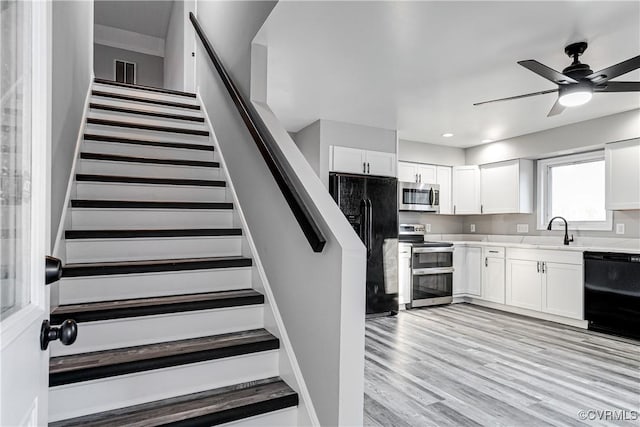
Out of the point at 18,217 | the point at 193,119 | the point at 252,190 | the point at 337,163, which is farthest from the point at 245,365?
the point at 337,163

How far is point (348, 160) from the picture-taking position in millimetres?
→ 4785

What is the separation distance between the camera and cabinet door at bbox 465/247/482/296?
5.42 metres

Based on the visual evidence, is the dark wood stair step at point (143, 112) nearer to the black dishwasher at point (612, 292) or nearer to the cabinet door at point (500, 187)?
the cabinet door at point (500, 187)

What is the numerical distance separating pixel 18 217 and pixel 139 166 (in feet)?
7.83

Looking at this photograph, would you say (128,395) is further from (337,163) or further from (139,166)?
(337,163)

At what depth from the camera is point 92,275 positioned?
1.95 m

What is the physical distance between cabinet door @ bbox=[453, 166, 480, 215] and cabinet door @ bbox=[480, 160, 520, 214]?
0.25 feet

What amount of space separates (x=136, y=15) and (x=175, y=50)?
1.33 metres

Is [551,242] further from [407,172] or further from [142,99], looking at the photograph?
[142,99]

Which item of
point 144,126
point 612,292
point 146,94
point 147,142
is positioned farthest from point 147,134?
point 612,292

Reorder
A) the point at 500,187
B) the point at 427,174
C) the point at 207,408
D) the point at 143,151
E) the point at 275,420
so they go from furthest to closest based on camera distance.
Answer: the point at 427,174, the point at 500,187, the point at 143,151, the point at 275,420, the point at 207,408

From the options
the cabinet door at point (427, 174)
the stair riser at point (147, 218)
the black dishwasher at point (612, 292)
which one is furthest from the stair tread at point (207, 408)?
the cabinet door at point (427, 174)

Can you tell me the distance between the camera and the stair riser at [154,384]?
1.49 m

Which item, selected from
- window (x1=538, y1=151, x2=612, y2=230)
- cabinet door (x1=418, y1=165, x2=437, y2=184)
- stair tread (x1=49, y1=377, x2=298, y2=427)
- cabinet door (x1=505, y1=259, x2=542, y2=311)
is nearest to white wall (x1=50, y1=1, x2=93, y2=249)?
stair tread (x1=49, y1=377, x2=298, y2=427)
